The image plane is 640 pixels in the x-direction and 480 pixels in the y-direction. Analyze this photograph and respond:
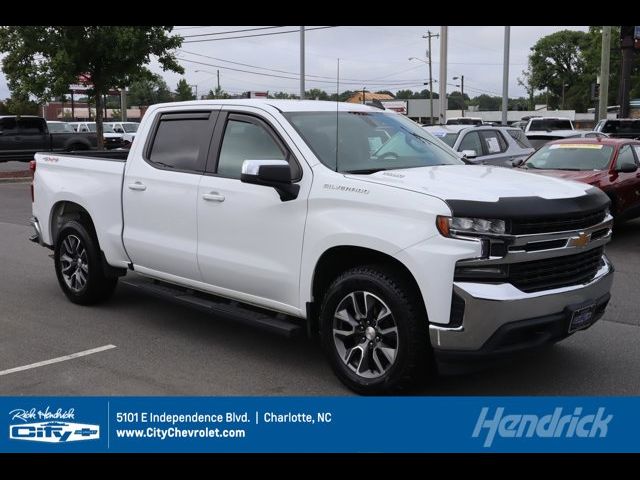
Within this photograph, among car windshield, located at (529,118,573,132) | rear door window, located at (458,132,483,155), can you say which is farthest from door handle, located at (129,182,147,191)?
car windshield, located at (529,118,573,132)

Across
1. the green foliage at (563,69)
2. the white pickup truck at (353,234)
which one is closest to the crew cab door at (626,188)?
the white pickup truck at (353,234)

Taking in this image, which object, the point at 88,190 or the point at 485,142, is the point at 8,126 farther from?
the point at 88,190

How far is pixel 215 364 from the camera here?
5.26m

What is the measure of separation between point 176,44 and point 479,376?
2142 centimetres

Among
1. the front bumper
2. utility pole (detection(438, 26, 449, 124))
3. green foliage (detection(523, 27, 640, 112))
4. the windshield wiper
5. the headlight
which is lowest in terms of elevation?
the front bumper

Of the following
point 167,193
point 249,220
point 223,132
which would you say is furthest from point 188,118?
point 249,220

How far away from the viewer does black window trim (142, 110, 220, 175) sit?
5.61 metres

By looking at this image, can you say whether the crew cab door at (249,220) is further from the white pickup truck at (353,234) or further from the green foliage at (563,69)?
the green foliage at (563,69)

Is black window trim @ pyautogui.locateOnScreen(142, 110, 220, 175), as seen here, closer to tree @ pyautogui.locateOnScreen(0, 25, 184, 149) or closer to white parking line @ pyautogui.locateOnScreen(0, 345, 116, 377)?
white parking line @ pyautogui.locateOnScreen(0, 345, 116, 377)

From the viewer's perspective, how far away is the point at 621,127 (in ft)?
75.5

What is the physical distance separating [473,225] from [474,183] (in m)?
0.56

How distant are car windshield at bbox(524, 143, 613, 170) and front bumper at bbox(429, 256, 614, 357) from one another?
7.20 m
